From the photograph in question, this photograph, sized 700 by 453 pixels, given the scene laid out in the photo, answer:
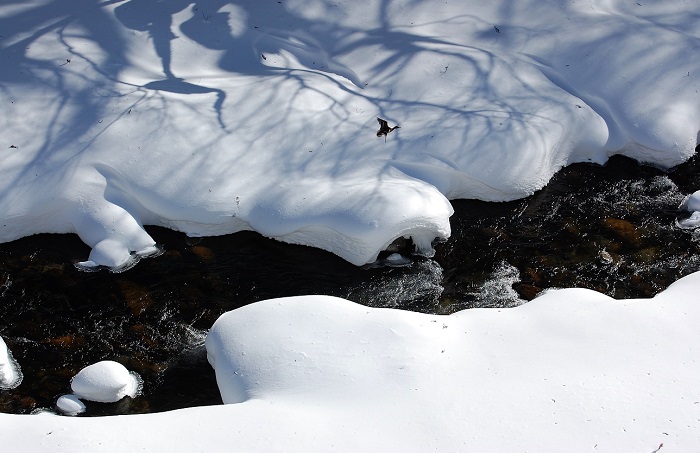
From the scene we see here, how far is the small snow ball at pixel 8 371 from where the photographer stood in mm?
5512

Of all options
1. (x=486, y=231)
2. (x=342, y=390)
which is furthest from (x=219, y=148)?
(x=342, y=390)

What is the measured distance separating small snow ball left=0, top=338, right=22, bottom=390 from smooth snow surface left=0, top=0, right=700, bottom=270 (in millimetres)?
1052

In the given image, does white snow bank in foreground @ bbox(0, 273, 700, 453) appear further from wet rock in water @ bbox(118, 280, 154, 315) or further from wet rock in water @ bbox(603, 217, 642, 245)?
wet rock in water @ bbox(603, 217, 642, 245)

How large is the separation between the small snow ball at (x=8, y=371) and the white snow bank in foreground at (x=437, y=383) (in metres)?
0.91

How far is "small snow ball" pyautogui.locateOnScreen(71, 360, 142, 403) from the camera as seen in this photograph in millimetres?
5371

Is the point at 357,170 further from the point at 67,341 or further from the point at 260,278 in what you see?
the point at 67,341

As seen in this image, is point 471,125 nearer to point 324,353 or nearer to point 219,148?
point 219,148

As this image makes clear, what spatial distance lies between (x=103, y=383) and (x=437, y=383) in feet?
7.12

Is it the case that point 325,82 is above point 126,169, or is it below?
above

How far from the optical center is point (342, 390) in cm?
487

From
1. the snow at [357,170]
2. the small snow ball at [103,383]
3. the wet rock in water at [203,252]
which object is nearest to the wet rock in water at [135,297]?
the snow at [357,170]

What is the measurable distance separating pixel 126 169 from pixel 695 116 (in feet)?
17.1

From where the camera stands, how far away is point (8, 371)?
18.2 ft

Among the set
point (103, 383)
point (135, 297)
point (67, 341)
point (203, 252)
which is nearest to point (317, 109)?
point (203, 252)
